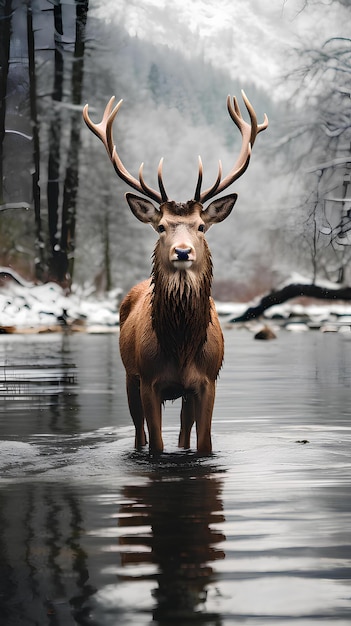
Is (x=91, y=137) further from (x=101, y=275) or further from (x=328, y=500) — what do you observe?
(x=328, y=500)

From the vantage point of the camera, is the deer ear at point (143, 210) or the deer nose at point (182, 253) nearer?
the deer nose at point (182, 253)

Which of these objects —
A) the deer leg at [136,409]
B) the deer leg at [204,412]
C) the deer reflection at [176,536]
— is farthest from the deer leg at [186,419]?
the deer reflection at [176,536]

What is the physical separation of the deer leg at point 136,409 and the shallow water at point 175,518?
149 millimetres

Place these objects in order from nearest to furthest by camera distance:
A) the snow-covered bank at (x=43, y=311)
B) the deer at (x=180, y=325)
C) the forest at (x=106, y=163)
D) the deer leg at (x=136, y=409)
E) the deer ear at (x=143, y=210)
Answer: the deer at (x=180, y=325) → the deer ear at (x=143, y=210) → the deer leg at (x=136, y=409) → the forest at (x=106, y=163) → the snow-covered bank at (x=43, y=311)

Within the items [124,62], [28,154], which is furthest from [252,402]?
[124,62]

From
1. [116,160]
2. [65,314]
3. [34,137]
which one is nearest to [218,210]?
[116,160]

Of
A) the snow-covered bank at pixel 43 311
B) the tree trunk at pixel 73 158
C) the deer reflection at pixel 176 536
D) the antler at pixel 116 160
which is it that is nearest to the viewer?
the deer reflection at pixel 176 536

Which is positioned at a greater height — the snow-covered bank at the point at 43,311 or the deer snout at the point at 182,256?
the deer snout at the point at 182,256

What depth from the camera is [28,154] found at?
48688 millimetres

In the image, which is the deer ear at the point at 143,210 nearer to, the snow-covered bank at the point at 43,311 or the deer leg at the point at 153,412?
the deer leg at the point at 153,412

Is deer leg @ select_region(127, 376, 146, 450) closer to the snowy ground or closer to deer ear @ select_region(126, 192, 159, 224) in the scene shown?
deer ear @ select_region(126, 192, 159, 224)

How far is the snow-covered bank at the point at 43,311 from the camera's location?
139 feet

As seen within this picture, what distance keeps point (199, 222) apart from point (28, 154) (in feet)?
125

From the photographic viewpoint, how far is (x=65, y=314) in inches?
1736
